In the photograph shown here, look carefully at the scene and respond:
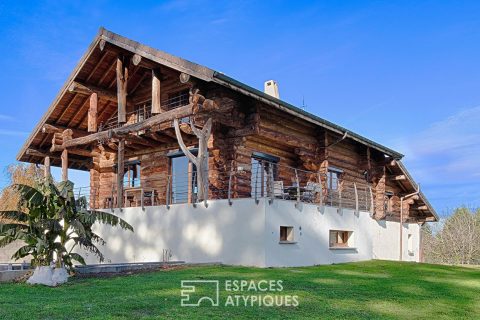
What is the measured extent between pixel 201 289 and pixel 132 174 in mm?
13227

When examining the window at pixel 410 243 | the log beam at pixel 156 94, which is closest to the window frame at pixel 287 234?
the log beam at pixel 156 94

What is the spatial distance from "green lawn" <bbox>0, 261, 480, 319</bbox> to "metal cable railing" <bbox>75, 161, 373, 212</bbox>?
143 inches

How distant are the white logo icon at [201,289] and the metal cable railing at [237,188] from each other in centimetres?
439

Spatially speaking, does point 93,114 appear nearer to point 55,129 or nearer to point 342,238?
point 55,129

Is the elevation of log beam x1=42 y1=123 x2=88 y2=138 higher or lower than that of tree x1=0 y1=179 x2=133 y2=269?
higher

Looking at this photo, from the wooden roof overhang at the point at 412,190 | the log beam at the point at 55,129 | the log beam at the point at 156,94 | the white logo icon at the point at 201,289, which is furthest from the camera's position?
the wooden roof overhang at the point at 412,190

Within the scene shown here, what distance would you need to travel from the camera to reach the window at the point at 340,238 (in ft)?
52.7

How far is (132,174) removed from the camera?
21.0 meters

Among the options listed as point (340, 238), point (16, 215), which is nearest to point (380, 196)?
point (340, 238)

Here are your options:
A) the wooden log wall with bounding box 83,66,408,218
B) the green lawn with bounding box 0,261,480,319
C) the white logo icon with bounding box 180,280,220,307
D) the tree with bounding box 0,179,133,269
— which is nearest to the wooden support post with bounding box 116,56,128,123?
the wooden log wall with bounding box 83,66,408,218

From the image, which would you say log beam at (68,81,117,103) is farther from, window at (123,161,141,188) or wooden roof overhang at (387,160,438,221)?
wooden roof overhang at (387,160,438,221)

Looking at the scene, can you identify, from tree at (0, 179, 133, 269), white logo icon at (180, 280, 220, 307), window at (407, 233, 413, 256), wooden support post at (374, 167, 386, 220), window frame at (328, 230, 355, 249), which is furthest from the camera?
window at (407, 233, 413, 256)

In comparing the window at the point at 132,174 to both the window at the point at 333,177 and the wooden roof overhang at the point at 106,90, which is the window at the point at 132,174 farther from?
the window at the point at 333,177

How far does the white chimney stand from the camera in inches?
842
